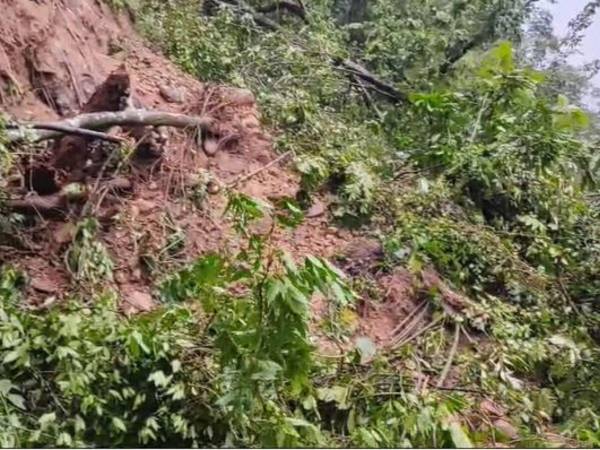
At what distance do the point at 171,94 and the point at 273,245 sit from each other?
220 centimetres

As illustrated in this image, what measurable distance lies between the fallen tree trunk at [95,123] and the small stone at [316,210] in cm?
92

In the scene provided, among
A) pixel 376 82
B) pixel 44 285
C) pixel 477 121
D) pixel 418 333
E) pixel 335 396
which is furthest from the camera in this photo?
pixel 376 82

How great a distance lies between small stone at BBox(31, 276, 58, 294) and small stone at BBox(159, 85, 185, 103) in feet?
5.87

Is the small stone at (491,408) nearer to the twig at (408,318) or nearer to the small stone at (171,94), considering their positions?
the twig at (408,318)

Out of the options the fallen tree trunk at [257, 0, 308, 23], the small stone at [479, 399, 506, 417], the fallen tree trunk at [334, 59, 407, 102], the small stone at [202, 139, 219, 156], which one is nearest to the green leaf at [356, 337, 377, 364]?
the small stone at [479, 399, 506, 417]

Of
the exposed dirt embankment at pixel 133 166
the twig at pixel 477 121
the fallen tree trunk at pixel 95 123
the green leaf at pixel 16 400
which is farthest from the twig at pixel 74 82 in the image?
the twig at pixel 477 121

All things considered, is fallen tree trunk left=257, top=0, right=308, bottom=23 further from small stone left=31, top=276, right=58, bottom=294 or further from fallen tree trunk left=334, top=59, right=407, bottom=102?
small stone left=31, top=276, right=58, bottom=294

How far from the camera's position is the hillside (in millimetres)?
2480

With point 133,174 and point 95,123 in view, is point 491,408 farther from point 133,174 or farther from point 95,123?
point 95,123

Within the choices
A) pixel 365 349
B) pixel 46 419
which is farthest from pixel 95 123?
pixel 365 349

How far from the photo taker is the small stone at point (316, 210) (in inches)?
174

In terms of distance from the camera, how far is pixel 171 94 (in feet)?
15.1

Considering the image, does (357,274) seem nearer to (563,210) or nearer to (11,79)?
(563,210)

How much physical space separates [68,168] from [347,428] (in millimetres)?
1848
